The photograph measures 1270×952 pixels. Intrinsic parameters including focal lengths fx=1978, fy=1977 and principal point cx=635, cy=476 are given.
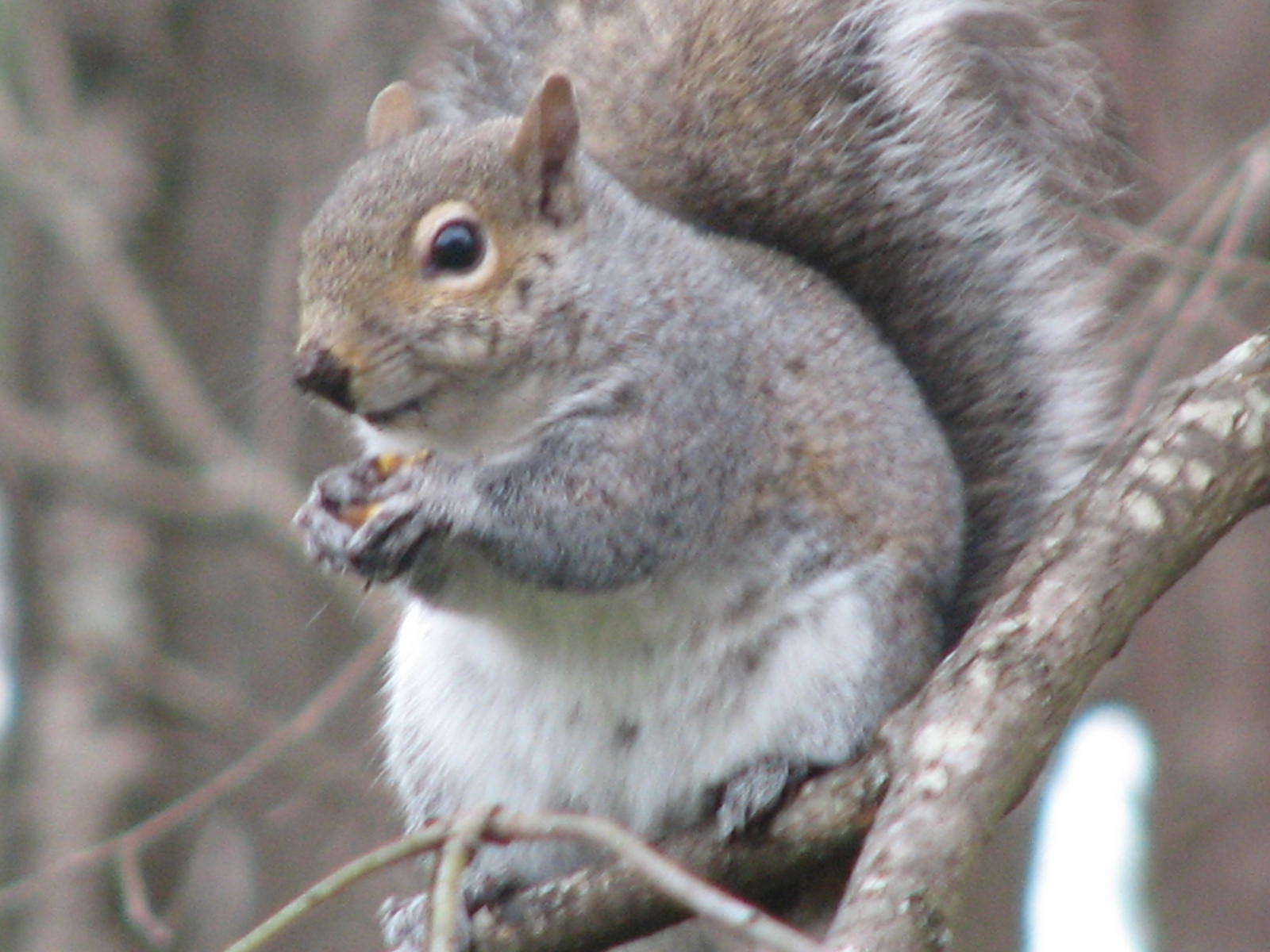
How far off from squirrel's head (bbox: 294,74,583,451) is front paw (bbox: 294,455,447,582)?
0.23ft

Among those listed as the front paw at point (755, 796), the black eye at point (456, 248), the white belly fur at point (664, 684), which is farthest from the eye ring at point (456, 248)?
the front paw at point (755, 796)

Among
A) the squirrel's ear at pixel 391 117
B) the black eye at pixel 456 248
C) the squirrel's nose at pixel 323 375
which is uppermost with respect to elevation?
the squirrel's ear at pixel 391 117

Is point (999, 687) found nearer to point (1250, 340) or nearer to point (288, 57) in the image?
point (1250, 340)

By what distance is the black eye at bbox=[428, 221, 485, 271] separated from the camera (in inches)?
89.6

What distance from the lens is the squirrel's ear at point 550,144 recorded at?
2406 mm

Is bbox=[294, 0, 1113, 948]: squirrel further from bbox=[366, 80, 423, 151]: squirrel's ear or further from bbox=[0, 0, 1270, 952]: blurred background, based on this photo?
bbox=[0, 0, 1270, 952]: blurred background

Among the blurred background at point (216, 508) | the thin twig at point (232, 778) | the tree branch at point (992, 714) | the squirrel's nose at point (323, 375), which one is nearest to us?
the tree branch at point (992, 714)

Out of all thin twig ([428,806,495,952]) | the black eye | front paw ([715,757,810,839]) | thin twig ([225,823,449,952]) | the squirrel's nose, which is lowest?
front paw ([715,757,810,839])

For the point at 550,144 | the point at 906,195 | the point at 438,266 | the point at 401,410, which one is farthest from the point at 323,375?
the point at 906,195

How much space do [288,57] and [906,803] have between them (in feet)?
10.6

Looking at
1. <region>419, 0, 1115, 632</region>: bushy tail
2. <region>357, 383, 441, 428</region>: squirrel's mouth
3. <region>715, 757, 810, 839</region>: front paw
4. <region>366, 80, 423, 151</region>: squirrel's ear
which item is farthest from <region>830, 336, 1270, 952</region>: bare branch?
<region>366, 80, 423, 151</region>: squirrel's ear

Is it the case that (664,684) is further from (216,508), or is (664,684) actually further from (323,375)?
(216,508)

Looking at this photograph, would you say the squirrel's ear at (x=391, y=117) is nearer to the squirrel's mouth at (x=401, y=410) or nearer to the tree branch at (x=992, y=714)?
the squirrel's mouth at (x=401, y=410)

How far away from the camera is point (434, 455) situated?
2.31m
